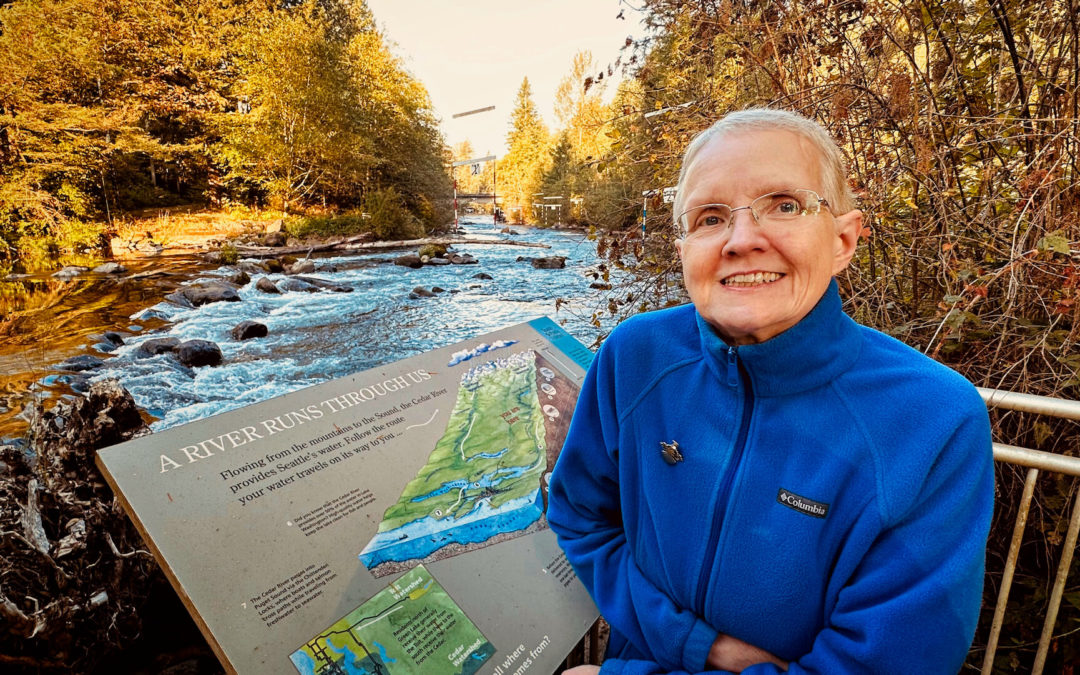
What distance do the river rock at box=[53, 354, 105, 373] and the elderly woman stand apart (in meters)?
5.53

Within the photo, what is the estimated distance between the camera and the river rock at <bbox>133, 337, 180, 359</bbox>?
5118 millimetres

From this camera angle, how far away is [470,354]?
1.71m

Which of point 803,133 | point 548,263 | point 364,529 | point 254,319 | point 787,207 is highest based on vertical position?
point 803,133

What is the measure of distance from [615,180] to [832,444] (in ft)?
16.5

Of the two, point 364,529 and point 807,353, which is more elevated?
point 807,353

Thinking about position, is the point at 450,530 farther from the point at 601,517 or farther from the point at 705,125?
the point at 705,125

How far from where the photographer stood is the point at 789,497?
2.67 ft

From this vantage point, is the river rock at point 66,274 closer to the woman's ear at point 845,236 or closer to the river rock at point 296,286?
the river rock at point 296,286

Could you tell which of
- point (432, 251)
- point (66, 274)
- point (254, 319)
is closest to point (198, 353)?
point (254, 319)

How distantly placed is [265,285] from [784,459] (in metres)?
7.92

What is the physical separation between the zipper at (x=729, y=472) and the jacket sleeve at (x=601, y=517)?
10 cm

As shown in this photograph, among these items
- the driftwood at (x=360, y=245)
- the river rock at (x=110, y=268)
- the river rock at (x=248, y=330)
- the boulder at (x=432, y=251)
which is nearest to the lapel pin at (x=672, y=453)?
the river rock at (x=248, y=330)

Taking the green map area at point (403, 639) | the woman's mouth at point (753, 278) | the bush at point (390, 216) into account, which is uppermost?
the bush at point (390, 216)

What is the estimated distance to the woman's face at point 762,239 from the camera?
85cm
